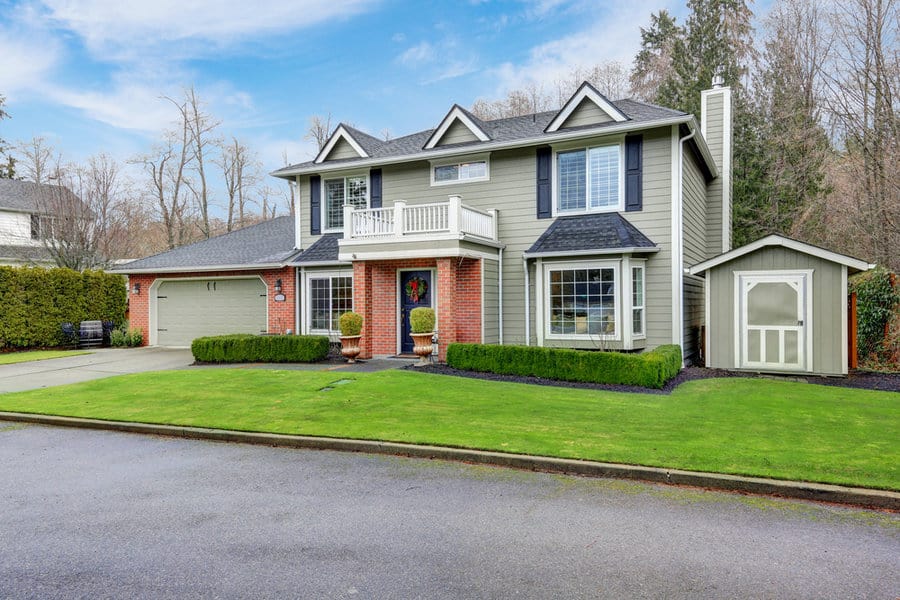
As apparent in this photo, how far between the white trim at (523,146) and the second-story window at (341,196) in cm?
53

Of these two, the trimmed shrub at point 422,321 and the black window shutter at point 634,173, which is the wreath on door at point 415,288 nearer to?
the trimmed shrub at point 422,321

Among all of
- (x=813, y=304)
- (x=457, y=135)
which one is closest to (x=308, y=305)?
(x=457, y=135)

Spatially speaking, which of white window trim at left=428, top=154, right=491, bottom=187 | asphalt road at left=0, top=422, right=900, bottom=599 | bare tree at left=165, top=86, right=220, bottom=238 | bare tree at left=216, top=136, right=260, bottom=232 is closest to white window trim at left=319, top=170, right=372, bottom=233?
white window trim at left=428, top=154, right=491, bottom=187

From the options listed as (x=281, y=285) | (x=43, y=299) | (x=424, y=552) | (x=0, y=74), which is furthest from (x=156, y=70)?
(x=424, y=552)

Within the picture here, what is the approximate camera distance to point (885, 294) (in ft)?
42.5

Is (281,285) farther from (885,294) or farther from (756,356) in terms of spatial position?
(885,294)

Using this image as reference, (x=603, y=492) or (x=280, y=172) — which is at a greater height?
(x=280, y=172)

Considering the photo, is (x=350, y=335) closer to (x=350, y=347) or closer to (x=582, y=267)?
(x=350, y=347)

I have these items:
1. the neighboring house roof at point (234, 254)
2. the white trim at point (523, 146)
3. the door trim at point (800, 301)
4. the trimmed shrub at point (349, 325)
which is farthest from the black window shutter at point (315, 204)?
the door trim at point (800, 301)

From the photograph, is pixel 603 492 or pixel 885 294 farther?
pixel 885 294

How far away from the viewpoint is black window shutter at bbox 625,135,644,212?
1328 centimetres

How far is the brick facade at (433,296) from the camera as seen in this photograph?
44.7ft

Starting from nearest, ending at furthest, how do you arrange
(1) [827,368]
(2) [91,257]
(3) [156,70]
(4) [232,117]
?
(1) [827,368], (2) [91,257], (3) [156,70], (4) [232,117]

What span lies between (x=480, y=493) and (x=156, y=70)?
32.1 meters
